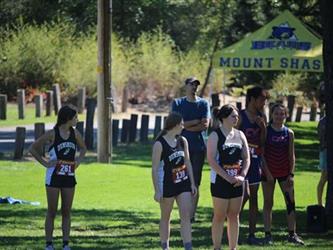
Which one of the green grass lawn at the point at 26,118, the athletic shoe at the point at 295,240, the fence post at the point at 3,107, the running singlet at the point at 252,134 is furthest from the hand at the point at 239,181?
the fence post at the point at 3,107

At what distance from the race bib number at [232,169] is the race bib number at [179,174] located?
0.48 meters

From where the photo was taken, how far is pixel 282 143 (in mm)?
10992

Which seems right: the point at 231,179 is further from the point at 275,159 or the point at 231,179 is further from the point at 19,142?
the point at 19,142

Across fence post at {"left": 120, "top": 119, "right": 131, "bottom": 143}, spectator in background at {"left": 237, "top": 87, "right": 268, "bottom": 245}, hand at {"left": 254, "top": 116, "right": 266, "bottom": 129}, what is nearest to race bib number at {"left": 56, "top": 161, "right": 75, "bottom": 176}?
spectator in background at {"left": 237, "top": 87, "right": 268, "bottom": 245}

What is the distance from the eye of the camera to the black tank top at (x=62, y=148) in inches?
388

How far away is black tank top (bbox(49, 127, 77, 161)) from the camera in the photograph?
9867 millimetres

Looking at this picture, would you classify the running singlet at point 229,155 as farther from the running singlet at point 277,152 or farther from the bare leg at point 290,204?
the bare leg at point 290,204

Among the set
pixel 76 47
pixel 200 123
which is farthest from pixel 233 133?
pixel 76 47

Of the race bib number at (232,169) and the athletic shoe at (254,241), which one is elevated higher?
the race bib number at (232,169)

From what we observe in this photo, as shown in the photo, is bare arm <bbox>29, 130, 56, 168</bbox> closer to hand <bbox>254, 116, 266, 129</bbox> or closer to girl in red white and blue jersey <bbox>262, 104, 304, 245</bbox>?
hand <bbox>254, 116, 266, 129</bbox>

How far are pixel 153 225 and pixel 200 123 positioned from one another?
174 centimetres

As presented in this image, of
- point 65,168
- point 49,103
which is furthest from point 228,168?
point 49,103

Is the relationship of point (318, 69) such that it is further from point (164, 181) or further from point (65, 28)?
point (65, 28)

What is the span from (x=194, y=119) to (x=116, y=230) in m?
1.91
